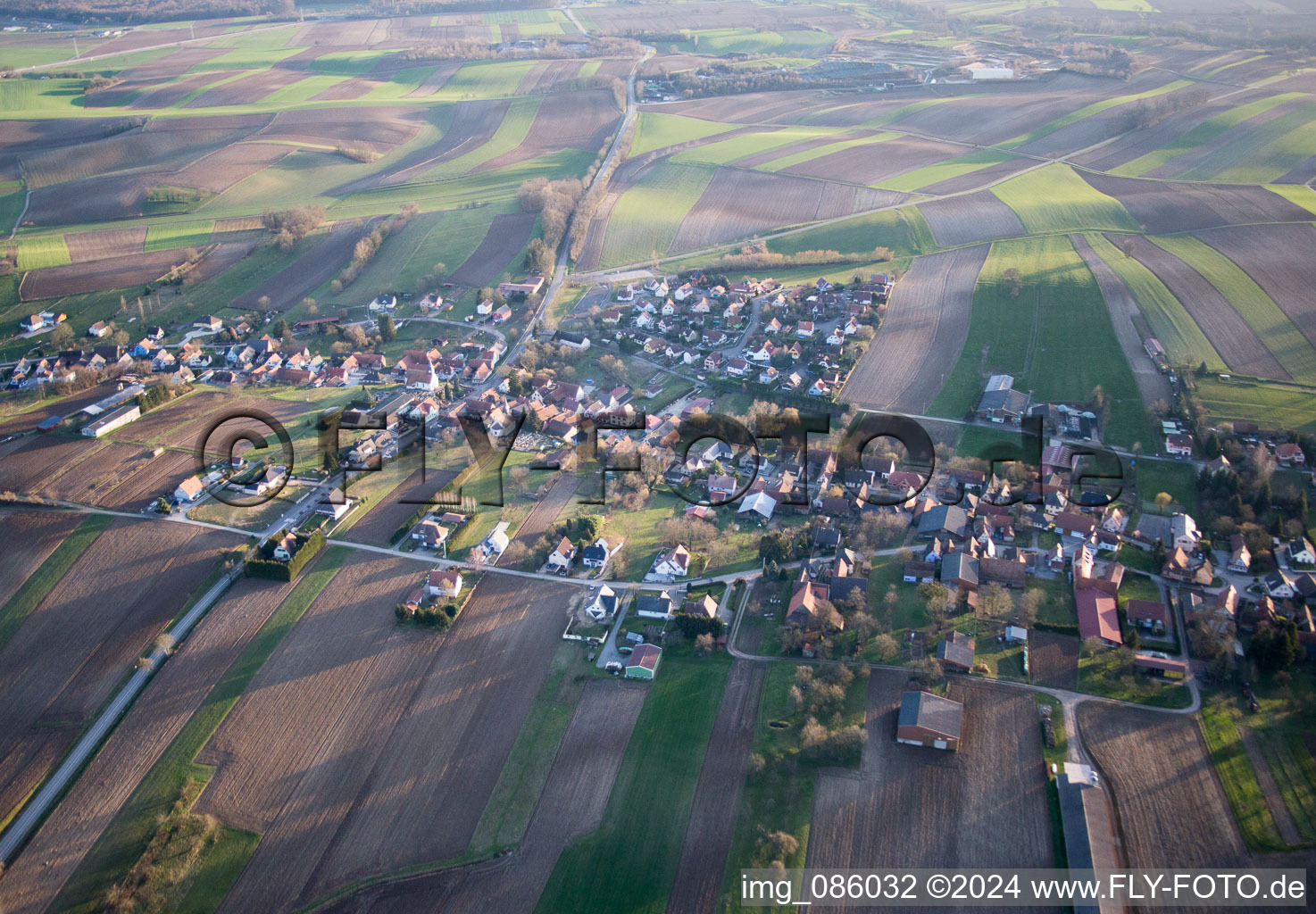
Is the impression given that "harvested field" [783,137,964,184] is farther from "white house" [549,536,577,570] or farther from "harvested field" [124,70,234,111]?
"harvested field" [124,70,234,111]

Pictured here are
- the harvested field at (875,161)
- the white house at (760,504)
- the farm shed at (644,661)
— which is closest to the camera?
the farm shed at (644,661)

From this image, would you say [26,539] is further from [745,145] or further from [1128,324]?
[745,145]

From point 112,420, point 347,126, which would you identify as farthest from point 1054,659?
point 347,126

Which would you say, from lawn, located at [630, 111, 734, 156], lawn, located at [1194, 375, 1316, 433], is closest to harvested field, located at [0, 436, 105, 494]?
lawn, located at [1194, 375, 1316, 433]

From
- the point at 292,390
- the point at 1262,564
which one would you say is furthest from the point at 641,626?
the point at 292,390

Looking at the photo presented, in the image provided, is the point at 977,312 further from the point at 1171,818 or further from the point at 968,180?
the point at 1171,818

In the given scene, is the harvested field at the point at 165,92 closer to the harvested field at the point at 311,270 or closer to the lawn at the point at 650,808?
the harvested field at the point at 311,270

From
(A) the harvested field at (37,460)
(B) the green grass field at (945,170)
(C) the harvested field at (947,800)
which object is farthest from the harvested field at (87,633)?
(B) the green grass field at (945,170)
